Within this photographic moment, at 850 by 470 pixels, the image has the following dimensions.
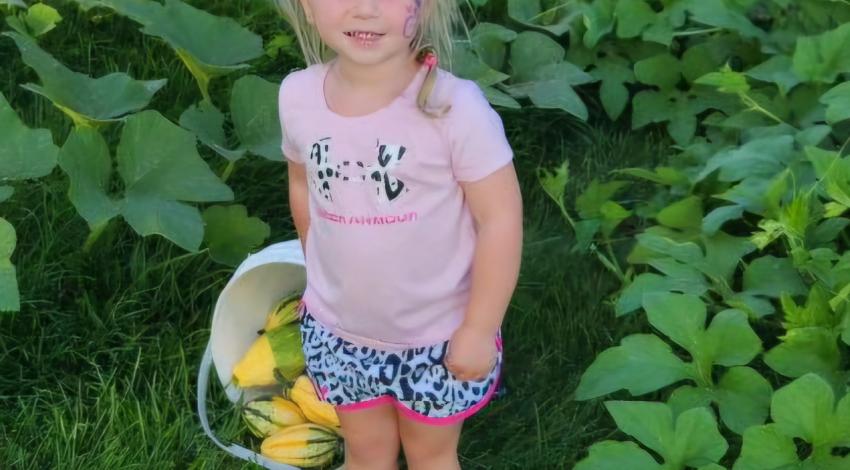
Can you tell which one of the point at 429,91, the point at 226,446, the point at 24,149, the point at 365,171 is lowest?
the point at 226,446

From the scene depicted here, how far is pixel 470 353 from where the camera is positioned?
5.59 feet

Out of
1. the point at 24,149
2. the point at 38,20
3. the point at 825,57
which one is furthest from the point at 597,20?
the point at 24,149

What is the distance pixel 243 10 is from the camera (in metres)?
3.00

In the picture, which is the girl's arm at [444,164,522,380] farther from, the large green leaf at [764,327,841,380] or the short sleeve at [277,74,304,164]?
the large green leaf at [764,327,841,380]

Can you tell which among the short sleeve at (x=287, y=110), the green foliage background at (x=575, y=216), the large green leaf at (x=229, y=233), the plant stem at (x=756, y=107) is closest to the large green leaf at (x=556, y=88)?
the green foliage background at (x=575, y=216)

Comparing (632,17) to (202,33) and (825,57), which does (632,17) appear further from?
(202,33)

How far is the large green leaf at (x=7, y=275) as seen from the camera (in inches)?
70.7

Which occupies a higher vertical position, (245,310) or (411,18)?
(411,18)

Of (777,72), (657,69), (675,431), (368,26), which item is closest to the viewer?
(368,26)

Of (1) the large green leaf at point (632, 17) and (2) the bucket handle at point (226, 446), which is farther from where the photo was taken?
(1) the large green leaf at point (632, 17)

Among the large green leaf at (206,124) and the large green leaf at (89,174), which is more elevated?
the large green leaf at (89,174)

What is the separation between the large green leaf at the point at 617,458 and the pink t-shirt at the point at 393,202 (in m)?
0.29

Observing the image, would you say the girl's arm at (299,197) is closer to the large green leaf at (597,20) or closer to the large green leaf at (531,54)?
the large green leaf at (531,54)

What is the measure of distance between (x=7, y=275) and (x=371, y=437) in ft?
2.06
